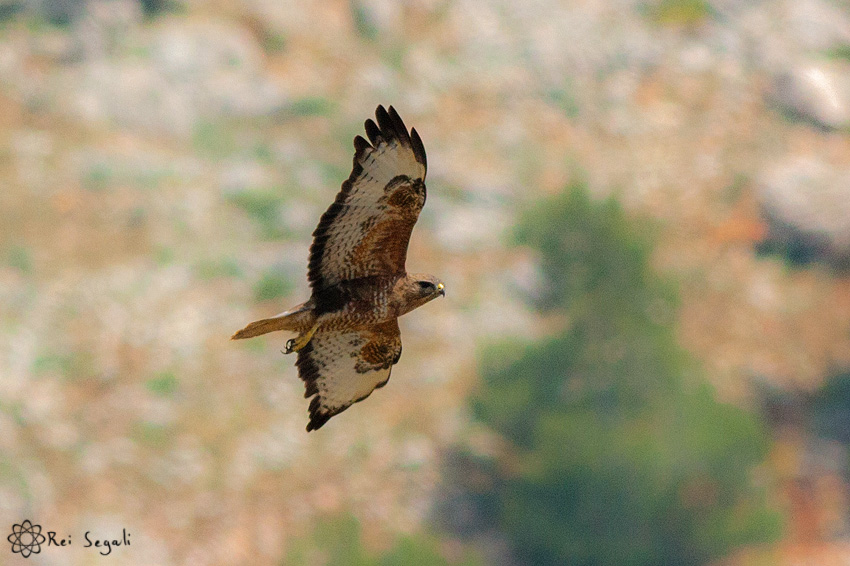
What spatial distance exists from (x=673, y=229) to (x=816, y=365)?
4.17 m

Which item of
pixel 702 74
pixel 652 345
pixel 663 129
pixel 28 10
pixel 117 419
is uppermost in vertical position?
pixel 28 10

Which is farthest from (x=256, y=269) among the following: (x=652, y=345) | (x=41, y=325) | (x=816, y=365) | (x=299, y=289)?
(x=816, y=365)

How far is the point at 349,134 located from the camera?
26734 millimetres

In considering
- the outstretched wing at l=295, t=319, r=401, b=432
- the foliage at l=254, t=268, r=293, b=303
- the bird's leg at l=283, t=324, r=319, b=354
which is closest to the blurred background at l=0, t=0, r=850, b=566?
the foliage at l=254, t=268, r=293, b=303

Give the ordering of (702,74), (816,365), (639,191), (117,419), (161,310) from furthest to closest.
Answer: (702,74), (639,191), (816,365), (161,310), (117,419)

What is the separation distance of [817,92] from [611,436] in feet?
34.4

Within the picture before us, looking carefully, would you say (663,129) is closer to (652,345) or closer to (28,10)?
(652,345)

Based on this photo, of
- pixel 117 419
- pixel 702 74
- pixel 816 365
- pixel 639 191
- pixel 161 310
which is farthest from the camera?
pixel 702 74

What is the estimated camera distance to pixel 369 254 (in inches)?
287

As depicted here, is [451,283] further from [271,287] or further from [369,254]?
[369,254]

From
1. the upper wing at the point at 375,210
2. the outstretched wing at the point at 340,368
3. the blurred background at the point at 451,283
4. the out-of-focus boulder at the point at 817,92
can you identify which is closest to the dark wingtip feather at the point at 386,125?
the upper wing at the point at 375,210

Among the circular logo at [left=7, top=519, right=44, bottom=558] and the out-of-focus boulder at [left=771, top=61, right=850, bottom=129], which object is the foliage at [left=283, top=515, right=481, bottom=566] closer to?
the circular logo at [left=7, top=519, right=44, bottom=558]

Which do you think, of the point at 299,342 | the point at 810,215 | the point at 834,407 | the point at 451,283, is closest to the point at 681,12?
the point at 810,215

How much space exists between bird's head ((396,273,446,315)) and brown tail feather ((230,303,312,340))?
22.3 inches
